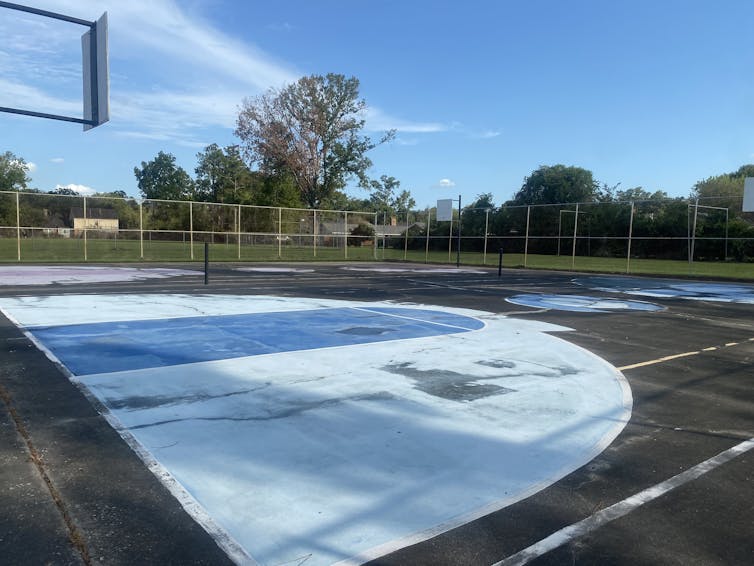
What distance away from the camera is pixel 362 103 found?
51.2m

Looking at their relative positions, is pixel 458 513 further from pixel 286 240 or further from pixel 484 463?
pixel 286 240

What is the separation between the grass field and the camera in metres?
25.0

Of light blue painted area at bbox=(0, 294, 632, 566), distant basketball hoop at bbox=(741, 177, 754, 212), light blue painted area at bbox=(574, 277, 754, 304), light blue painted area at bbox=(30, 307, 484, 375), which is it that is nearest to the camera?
light blue painted area at bbox=(0, 294, 632, 566)

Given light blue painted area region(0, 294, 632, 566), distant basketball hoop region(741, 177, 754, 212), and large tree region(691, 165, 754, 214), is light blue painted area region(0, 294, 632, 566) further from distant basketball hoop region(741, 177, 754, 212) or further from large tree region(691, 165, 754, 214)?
large tree region(691, 165, 754, 214)

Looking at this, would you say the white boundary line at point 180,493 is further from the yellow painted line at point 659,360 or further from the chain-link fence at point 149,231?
the chain-link fence at point 149,231

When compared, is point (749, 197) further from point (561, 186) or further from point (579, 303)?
point (561, 186)

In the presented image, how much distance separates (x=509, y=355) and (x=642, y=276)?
66.0ft

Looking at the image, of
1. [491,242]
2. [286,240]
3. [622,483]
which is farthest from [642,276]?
[622,483]

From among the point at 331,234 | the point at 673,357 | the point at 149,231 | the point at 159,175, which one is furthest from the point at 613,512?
→ the point at 159,175

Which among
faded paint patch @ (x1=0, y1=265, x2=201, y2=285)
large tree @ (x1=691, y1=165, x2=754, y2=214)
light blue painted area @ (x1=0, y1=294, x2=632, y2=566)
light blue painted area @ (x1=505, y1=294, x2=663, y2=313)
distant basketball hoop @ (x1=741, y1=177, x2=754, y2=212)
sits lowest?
faded paint patch @ (x1=0, y1=265, x2=201, y2=285)

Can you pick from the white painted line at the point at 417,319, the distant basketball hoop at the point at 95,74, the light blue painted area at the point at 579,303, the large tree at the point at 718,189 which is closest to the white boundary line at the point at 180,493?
the white painted line at the point at 417,319

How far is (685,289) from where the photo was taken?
1845 centimetres

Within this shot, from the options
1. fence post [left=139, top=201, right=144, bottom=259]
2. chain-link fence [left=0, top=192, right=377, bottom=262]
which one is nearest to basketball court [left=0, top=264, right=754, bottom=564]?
fence post [left=139, top=201, right=144, bottom=259]

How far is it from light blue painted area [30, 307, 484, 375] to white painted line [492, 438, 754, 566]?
461 cm
